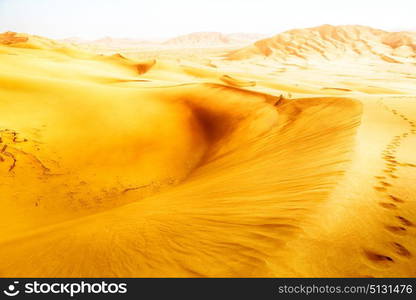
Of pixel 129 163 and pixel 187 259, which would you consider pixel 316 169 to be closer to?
pixel 187 259

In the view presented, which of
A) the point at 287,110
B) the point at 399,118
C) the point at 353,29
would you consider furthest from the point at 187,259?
the point at 353,29

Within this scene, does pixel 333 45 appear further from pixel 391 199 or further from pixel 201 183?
pixel 391 199

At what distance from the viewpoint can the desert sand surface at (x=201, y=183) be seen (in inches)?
82.0

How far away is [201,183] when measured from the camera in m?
4.28

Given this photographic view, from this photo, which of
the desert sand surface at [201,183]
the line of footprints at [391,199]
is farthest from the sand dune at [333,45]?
the line of footprints at [391,199]

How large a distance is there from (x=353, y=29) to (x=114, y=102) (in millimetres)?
67453

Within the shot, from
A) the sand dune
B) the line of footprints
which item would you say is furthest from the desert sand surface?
the sand dune

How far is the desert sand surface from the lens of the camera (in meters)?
2.08

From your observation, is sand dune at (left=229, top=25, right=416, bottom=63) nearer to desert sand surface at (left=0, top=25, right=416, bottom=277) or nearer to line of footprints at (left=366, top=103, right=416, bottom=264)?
desert sand surface at (left=0, top=25, right=416, bottom=277)

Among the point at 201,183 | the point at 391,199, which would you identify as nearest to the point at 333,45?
the point at 201,183

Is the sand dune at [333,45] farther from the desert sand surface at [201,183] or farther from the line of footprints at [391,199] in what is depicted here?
the line of footprints at [391,199]

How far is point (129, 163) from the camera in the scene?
6.48m

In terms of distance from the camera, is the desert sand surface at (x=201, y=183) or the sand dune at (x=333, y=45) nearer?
the desert sand surface at (x=201, y=183)

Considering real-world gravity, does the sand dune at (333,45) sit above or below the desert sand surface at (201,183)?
above
